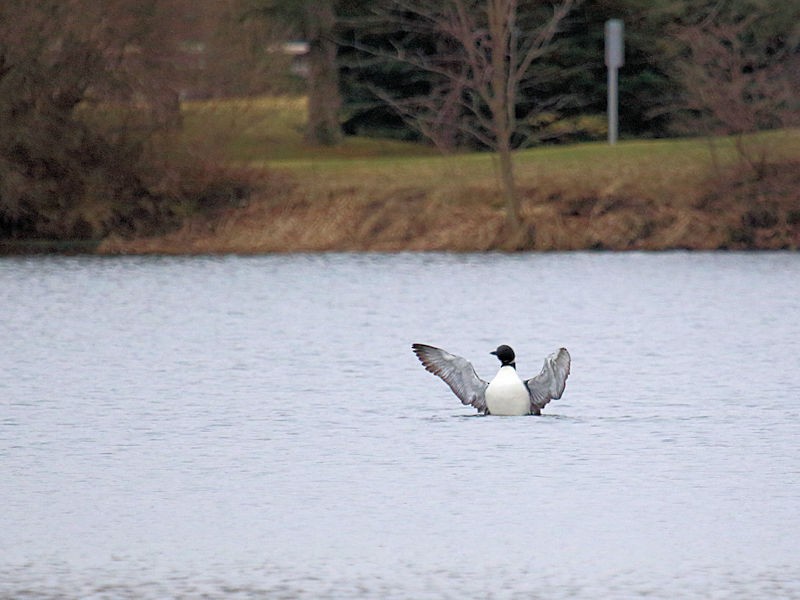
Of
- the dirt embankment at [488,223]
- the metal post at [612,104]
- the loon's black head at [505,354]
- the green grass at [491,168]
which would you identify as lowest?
the loon's black head at [505,354]

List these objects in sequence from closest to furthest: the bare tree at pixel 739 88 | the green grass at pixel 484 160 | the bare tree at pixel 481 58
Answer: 1. the bare tree at pixel 739 88
2. the bare tree at pixel 481 58
3. the green grass at pixel 484 160

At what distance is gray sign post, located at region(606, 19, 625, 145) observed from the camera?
44906 mm

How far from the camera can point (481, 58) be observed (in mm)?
42219

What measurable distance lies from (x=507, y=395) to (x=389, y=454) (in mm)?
1846

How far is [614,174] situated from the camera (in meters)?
41.3

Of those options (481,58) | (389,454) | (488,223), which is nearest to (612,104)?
(481,58)

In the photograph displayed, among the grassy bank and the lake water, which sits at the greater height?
the grassy bank

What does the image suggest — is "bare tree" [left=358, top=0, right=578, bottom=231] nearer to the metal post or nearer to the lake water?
the metal post

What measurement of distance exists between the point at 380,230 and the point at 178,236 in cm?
451

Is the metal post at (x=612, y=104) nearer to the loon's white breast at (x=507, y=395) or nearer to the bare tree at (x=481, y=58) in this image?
the bare tree at (x=481, y=58)

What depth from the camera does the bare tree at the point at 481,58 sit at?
40375 millimetres

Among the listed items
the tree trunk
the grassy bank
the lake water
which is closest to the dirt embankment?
the grassy bank

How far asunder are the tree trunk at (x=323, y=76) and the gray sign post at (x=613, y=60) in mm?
7026

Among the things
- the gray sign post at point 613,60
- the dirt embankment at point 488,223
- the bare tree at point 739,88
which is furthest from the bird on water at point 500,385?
the gray sign post at point 613,60
